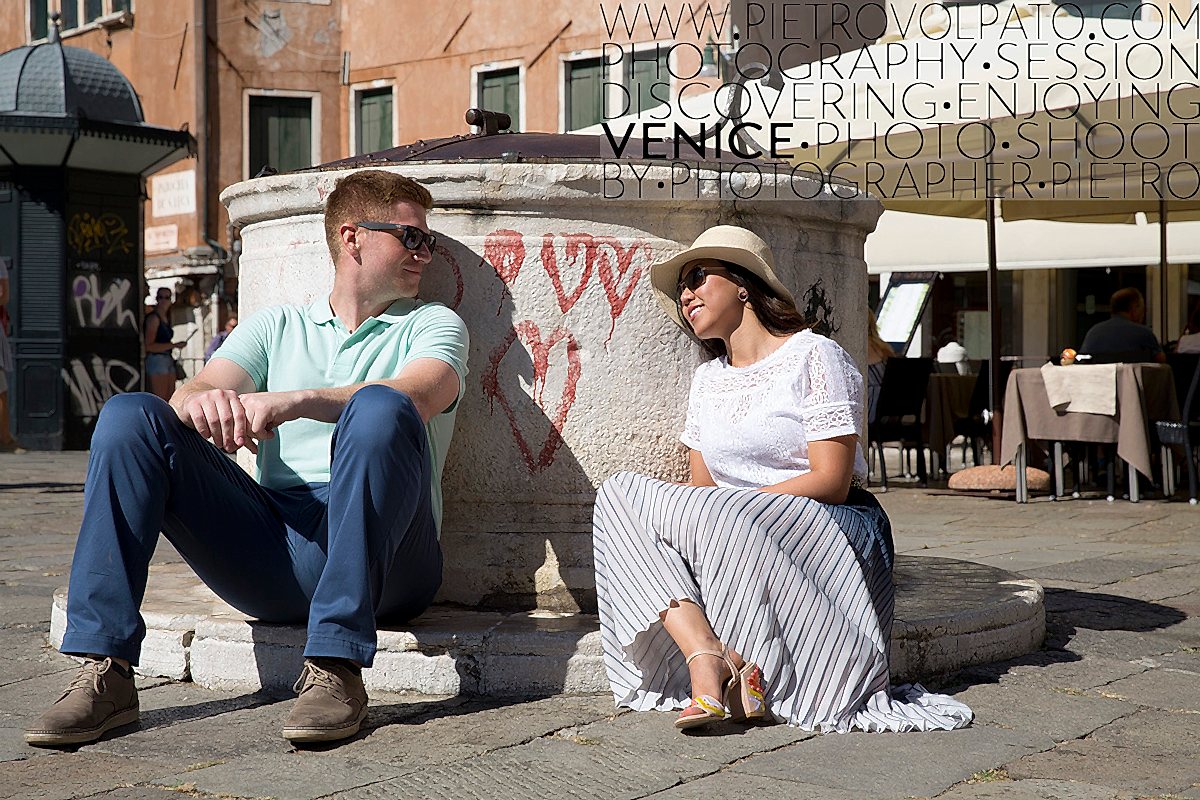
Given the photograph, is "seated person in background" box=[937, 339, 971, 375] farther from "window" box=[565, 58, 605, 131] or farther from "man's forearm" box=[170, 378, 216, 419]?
"man's forearm" box=[170, 378, 216, 419]

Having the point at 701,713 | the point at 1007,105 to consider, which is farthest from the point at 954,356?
the point at 701,713

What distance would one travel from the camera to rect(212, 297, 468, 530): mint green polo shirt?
343 centimetres

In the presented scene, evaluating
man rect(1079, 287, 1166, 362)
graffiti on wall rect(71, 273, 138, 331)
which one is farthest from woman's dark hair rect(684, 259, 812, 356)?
graffiti on wall rect(71, 273, 138, 331)

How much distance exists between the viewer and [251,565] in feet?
10.7

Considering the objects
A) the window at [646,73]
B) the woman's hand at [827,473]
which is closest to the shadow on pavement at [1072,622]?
the woman's hand at [827,473]

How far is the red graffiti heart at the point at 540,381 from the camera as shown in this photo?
381 cm

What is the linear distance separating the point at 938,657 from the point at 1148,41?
5173 mm

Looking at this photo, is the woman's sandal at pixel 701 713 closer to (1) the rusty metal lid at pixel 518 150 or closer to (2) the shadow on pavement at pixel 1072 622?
(2) the shadow on pavement at pixel 1072 622

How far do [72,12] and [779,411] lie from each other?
939 inches

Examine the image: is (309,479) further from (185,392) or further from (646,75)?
(646,75)

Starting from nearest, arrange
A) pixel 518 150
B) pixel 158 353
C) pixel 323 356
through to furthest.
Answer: pixel 323 356 < pixel 518 150 < pixel 158 353

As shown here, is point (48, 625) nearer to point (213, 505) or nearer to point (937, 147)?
point (213, 505)

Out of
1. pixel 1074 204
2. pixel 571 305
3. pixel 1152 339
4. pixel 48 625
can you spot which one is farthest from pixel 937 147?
pixel 48 625

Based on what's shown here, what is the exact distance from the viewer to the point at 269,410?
306 centimetres
